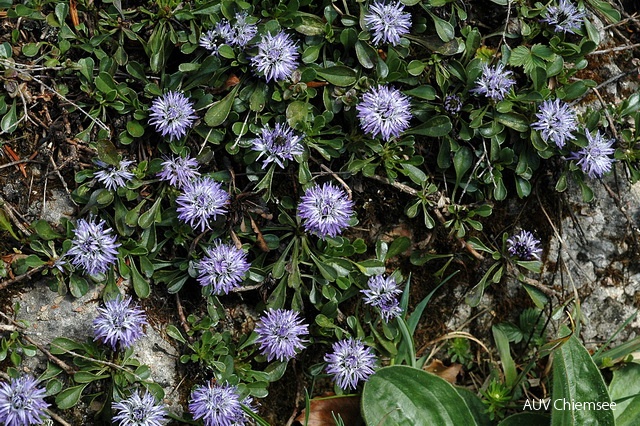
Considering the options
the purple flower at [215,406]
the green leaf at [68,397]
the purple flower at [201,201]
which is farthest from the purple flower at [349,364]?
the green leaf at [68,397]

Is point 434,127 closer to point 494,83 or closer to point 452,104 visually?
point 452,104

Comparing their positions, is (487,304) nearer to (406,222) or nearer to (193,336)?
(406,222)

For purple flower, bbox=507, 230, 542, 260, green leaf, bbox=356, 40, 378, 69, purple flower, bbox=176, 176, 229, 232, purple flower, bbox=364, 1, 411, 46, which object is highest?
purple flower, bbox=364, 1, 411, 46

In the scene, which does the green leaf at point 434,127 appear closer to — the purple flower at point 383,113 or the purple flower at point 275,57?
the purple flower at point 383,113

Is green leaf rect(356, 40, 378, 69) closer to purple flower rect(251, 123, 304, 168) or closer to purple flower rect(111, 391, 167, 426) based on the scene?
purple flower rect(251, 123, 304, 168)

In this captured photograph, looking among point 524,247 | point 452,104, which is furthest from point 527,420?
point 452,104

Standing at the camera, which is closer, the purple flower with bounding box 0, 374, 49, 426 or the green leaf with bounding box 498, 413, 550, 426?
the purple flower with bounding box 0, 374, 49, 426

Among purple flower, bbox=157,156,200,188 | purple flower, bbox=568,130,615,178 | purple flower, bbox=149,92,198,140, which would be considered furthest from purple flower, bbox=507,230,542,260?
Result: purple flower, bbox=149,92,198,140
